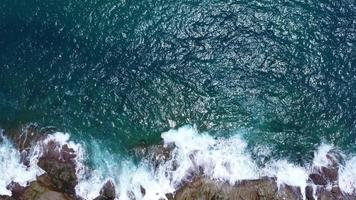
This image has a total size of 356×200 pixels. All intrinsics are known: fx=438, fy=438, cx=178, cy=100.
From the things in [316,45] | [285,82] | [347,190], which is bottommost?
[347,190]

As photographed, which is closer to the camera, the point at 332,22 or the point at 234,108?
the point at 234,108

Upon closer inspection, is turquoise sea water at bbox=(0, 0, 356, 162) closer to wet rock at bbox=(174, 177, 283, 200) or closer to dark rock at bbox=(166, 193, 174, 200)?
wet rock at bbox=(174, 177, 283, 200)

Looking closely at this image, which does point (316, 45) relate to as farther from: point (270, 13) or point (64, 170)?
point (64, 170)

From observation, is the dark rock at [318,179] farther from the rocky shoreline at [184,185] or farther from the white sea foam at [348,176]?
the white sea foam at [348,176]

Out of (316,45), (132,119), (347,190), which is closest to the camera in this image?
(347,190)

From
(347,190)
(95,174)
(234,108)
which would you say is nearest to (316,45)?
(234,108)

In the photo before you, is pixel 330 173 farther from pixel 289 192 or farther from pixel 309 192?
pixel 289 192

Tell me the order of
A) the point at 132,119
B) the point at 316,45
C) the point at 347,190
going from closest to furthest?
the point at 347,190, the point at 132,119, the point at 316,45
